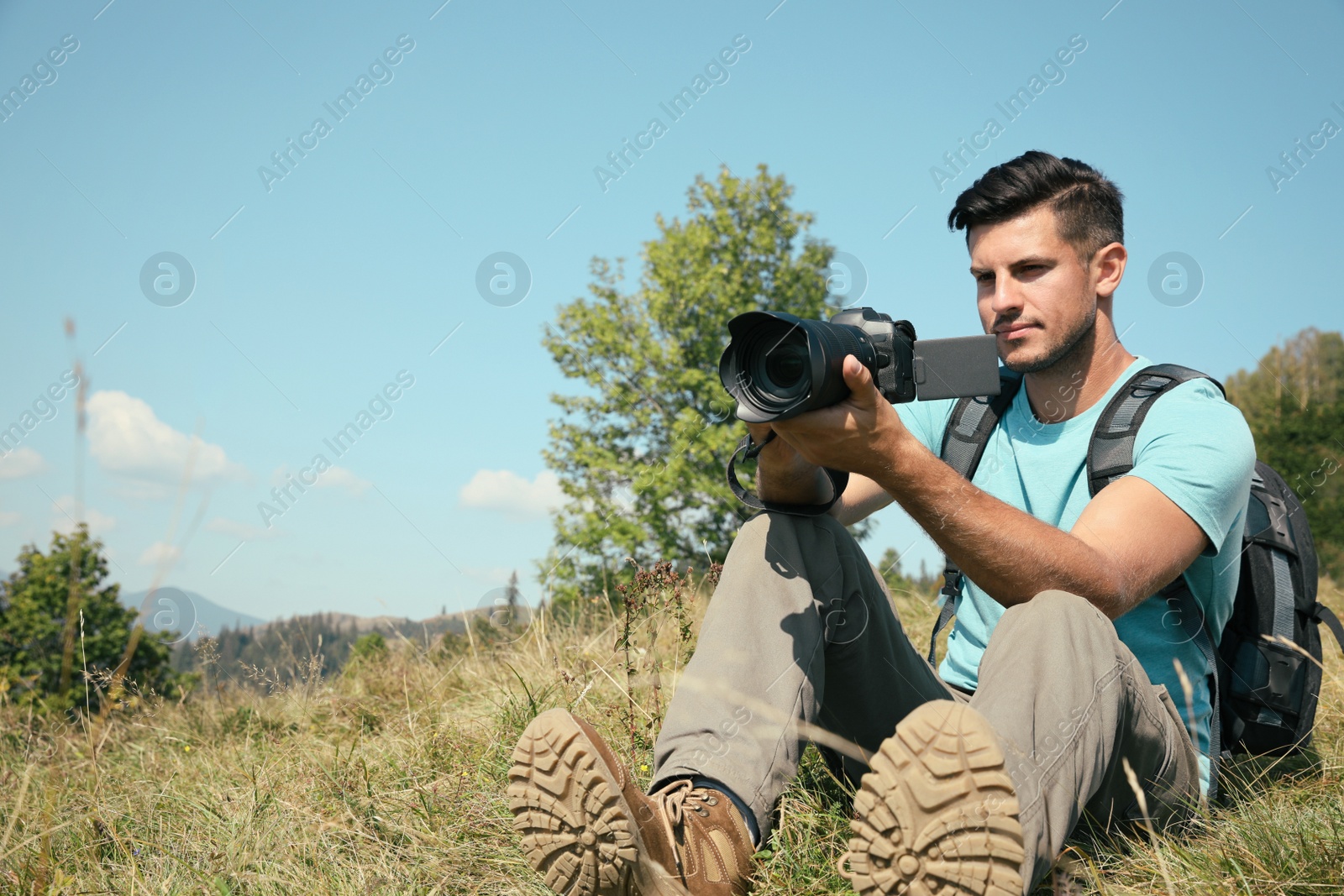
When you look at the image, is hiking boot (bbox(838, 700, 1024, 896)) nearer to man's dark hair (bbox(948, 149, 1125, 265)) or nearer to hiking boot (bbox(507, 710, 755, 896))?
hiking boot (bbox(507, 710, 755, 896))

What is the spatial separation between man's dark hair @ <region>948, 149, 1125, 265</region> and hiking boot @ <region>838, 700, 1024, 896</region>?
1.77 meters

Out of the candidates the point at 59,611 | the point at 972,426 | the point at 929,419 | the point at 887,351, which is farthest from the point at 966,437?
the point at 59,611

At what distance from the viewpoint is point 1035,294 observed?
2.51 m

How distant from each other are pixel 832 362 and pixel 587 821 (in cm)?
97

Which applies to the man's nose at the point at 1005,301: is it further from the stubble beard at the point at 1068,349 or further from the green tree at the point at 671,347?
the green tree at the point at 671,347

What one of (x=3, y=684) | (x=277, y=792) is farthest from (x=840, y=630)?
(x=3, y=684)

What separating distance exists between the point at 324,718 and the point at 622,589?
1.88 metres

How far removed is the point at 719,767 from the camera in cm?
177

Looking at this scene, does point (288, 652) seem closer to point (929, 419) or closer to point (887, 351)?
point (929, 419)

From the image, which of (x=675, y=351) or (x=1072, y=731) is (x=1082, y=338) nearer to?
(x=1072, y=731)

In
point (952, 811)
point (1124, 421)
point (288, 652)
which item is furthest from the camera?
point (288, 652)

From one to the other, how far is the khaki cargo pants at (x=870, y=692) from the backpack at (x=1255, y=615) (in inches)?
15.1

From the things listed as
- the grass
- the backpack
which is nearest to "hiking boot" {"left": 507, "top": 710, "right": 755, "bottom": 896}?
the grass

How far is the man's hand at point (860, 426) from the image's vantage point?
1761 mm
